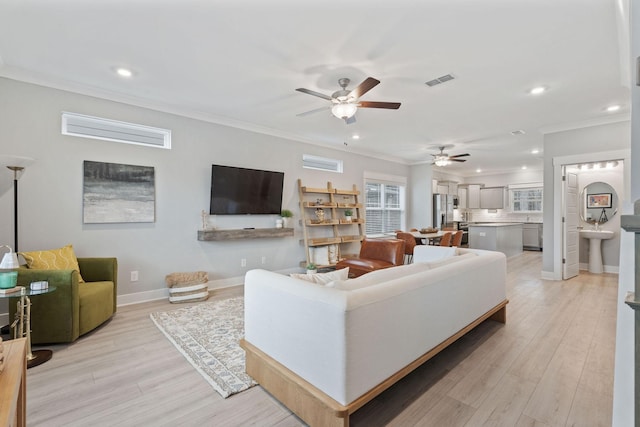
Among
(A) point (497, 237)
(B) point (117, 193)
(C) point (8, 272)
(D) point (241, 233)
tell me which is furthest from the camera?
(A) point (497, 237)

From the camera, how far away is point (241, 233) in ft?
15.5

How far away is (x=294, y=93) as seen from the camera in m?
3.70

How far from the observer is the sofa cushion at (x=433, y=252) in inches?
129

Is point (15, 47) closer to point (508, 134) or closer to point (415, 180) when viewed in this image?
point (508, 134)

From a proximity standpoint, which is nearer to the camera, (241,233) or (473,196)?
(241,233)

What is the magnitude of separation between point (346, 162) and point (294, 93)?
3204 mm

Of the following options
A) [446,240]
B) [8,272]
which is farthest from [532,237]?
[8,272]

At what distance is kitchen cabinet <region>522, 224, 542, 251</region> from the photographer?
29.0 ft

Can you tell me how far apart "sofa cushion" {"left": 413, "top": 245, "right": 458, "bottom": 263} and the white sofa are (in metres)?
0.89

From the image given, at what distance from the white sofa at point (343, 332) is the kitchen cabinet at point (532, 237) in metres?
8.39

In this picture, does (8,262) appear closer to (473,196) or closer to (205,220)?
(205,220)

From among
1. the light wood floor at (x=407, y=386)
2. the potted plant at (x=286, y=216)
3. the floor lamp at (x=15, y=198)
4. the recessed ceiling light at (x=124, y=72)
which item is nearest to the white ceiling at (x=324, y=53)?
the recessed ceiling light at (x=124, y=72)

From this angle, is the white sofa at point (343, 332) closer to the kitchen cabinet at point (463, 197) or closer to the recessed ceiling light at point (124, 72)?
the recessed ceiling light at point (124, 72)

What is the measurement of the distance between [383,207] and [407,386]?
19.6ft
